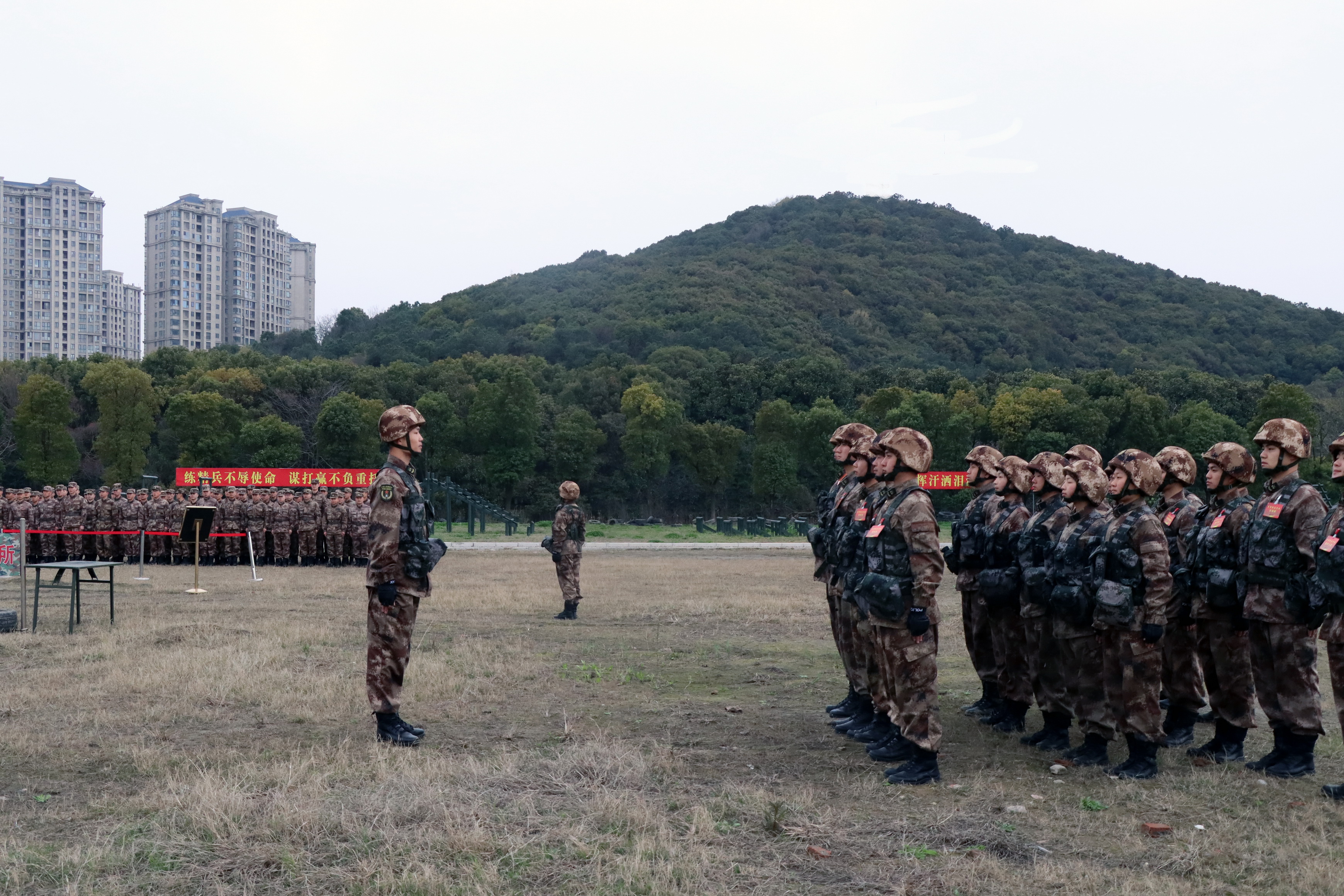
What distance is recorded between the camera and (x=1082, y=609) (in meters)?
7.99

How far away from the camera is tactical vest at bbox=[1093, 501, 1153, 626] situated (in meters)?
7.71

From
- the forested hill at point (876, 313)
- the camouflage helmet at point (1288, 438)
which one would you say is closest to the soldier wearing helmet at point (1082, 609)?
the camouflage helmet at point (1288, 438)

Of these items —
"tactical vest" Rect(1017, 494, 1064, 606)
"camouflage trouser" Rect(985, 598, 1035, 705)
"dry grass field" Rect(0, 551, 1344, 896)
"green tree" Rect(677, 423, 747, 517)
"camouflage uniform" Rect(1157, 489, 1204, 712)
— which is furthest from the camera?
"green tree" Rect(677, 423, 747, 517)

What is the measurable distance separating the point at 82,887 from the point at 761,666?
26.9 feet

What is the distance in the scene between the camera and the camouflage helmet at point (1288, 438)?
7.96 metres

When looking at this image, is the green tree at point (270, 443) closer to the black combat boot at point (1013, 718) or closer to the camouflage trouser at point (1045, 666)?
the black combat boot at point (1013, 718)

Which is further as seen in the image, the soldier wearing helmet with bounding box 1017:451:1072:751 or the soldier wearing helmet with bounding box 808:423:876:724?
the soldier wearing helmet with bounding box 808:423:876:724

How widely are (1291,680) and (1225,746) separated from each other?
983mm

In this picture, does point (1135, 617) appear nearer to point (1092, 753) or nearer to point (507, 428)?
point (1092, 753)

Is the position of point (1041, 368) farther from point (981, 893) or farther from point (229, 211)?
point (229, 211)

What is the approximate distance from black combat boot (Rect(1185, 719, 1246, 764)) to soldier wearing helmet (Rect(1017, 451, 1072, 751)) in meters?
0.98

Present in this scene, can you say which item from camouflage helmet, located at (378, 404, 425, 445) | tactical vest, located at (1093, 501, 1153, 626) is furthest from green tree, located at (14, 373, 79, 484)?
tactical vest, located at (1093, 501, 1153, 626)

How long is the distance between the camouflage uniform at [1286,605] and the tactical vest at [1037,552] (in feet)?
4.58

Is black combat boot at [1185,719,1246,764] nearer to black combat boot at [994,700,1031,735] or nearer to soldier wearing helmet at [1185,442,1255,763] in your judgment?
soldier wearing helmet at [1185,442,1255,763]
